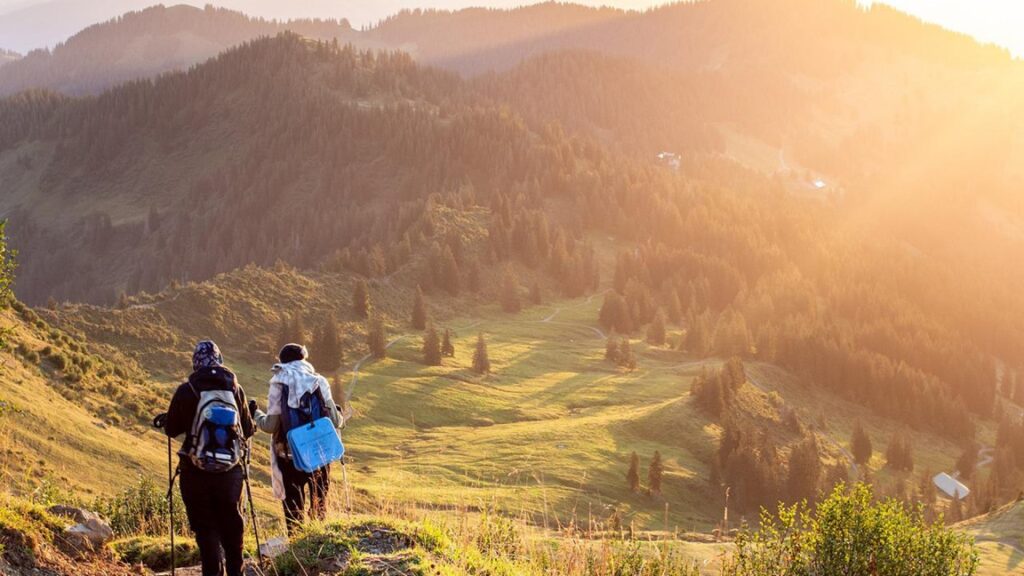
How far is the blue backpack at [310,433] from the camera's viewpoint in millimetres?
15445

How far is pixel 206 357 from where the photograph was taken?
13625 mm

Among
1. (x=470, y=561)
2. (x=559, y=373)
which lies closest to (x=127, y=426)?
(x=470, y=561)

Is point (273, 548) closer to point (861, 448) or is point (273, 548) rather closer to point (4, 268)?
point (4, 268)

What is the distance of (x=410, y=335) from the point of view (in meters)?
107

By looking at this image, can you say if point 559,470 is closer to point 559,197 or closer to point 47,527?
point 47,527

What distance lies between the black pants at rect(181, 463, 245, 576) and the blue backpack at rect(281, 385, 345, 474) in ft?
5.55

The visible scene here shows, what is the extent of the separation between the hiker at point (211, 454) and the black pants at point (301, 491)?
2.14 m

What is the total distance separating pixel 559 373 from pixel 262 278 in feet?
122

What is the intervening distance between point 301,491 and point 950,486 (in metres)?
96.5

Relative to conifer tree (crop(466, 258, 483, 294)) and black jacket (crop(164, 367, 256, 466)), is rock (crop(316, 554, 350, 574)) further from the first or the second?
conifer tree (crop(466, 258, 483, 294))

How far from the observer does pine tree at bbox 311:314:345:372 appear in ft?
300

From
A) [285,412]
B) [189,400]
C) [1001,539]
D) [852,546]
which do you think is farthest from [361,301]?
[189,400]

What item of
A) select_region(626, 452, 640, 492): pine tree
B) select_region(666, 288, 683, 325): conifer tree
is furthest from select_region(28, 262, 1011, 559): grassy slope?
select_region(666, 288, 683, 325): conifer tree

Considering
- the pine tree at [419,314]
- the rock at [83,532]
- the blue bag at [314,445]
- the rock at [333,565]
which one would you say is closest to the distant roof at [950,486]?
the pine tree at [419,314]
